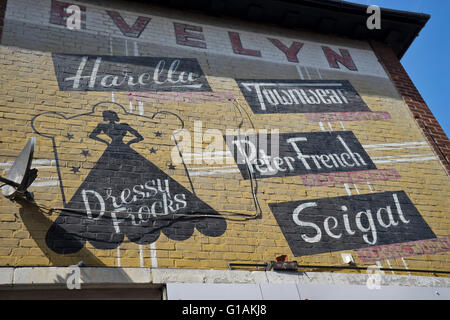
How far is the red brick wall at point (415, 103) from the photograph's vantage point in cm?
746

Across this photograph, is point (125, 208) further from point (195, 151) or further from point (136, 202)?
point (195, 151)

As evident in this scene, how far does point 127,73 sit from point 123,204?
2407 millimetres

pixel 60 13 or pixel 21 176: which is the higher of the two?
pixel 60 13

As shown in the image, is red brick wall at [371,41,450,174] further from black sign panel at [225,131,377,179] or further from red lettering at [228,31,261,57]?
red lettering at [228,31,261,57]

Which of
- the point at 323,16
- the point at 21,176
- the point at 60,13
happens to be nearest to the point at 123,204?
the point at 21,176

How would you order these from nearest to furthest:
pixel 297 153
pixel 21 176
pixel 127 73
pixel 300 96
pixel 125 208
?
pixel 21 176
pixel 125 208
pixel 297 153
pixel 127 73
pixel 300 96

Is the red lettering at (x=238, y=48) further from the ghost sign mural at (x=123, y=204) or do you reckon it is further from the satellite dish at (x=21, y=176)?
the satellite dish at (x=21, y=176)

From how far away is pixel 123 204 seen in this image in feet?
16.6

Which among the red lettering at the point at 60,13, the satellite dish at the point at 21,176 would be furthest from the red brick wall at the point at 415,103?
the satellite dish at the point at 21,176

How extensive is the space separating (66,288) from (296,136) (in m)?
3.97

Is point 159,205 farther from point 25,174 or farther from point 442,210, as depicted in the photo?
point 442,210

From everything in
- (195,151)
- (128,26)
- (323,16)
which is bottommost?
(195,151)

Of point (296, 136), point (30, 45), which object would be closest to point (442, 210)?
point (296, 136)

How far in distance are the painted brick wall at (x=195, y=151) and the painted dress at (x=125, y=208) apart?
0.05ft
